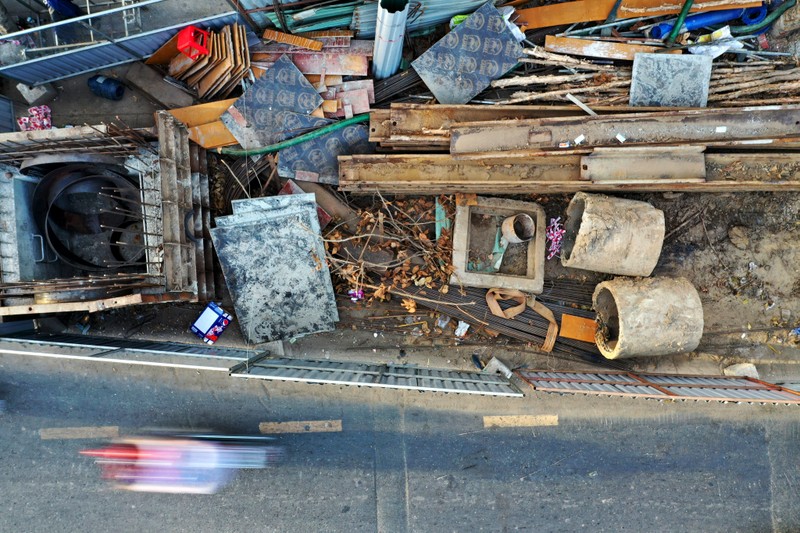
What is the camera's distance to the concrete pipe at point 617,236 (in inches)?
222

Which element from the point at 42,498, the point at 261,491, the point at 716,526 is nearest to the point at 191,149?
the point at 261,491

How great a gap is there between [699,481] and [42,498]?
30.3 feet

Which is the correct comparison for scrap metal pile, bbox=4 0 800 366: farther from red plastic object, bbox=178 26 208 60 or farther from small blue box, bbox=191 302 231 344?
small blue box, bbox=191 302 231 344

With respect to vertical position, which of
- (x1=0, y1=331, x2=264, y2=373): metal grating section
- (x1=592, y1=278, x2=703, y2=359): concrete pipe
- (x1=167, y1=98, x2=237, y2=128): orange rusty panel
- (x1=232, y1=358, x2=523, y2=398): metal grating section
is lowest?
(x1=232, y1=358, x2=523, y2=398): metal grating section

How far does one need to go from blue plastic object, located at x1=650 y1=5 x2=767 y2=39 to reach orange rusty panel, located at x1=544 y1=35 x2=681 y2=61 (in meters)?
0.34

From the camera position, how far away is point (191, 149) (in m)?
6.06

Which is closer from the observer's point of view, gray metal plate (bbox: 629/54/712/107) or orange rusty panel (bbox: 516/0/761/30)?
gray metal plate (bbox: 629/54/712/107)

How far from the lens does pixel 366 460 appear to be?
620 cm

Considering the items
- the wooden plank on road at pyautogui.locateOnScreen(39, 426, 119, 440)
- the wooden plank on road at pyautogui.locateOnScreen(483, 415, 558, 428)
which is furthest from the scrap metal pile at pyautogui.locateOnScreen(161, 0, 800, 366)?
the wooden plank on road at pyautogui.locateOnScreen(39, 426, 119, 440)

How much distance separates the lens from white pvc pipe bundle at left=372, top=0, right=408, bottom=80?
4980 mm

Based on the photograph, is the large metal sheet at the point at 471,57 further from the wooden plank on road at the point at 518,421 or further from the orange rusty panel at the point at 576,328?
the wooden plank on road at the point at 518,421

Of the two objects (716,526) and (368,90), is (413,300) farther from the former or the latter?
(716,526)

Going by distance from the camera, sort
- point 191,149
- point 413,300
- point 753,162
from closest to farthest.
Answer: point 753,162
point 191,149
point 413,300

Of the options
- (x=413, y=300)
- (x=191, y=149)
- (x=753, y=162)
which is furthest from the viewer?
(x=413, y=300)
